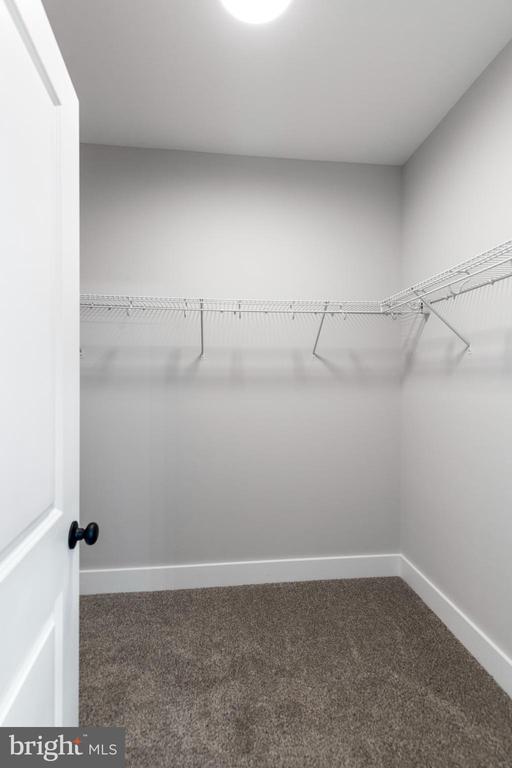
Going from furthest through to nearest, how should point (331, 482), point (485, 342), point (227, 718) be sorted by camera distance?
point (331, 482) → point (485, 342) → point (227, 718)

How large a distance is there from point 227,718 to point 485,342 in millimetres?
1836

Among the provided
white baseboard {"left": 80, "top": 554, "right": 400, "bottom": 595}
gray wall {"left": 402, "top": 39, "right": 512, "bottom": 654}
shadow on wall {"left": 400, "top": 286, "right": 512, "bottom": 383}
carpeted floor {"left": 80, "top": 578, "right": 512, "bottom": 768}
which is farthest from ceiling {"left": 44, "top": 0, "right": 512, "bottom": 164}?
carpeted floor {"left": 80, "top": 578, "right": 512, "bottom": 768}

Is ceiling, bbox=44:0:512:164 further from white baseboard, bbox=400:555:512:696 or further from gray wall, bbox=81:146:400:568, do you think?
white baseboard, bbox=400:555:512:696

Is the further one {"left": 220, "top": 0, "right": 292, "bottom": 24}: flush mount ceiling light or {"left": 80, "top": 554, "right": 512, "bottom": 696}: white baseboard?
{"left": 80, "top": 554, "right": 512, "bottom": 696}: white baseboard

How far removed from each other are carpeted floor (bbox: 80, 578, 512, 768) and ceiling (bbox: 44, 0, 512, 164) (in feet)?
8.54

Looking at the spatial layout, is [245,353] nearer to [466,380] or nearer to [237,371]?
[237,371]

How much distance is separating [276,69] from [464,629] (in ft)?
8.85

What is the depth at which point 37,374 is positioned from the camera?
2.69ft

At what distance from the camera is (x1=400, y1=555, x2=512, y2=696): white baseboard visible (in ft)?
5.39

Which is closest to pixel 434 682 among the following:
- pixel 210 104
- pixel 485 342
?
pixel 485 342

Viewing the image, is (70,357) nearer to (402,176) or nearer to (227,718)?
(227,718)

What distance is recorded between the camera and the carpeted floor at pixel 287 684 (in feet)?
4.47

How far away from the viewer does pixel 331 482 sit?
99.3 inches

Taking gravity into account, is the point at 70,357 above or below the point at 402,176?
below
